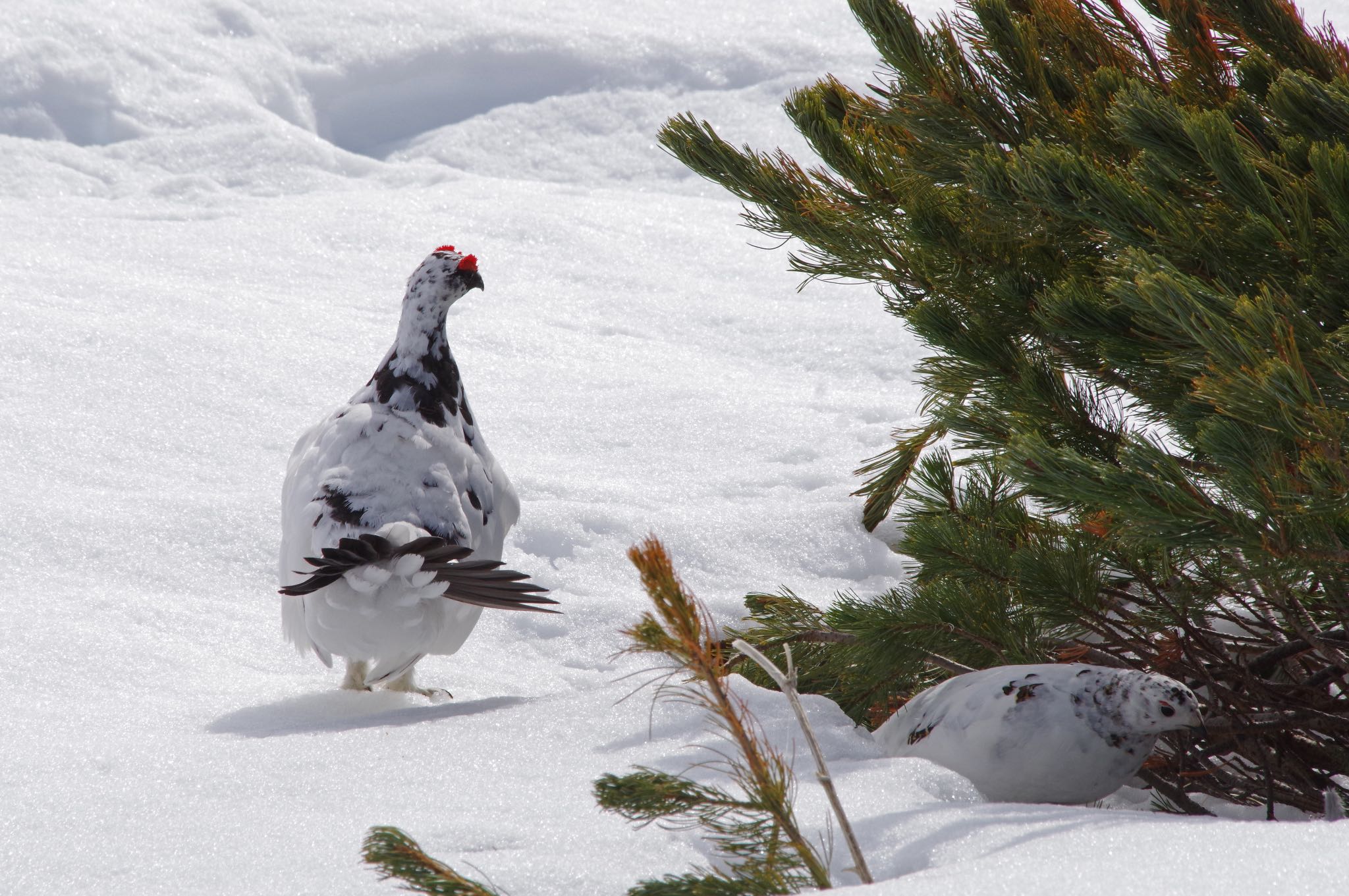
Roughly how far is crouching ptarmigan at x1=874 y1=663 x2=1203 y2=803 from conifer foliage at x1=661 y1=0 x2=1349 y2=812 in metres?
0.20

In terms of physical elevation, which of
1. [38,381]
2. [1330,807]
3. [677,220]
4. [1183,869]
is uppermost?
[677,220]

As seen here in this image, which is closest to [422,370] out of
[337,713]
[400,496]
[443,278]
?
[443,278]

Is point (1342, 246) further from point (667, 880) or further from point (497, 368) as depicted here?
point (497, 368)

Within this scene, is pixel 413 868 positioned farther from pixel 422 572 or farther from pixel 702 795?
pixel 422 572

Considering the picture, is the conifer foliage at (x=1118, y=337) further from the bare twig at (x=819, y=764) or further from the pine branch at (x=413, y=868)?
the pine branch at (x=413, y=868)

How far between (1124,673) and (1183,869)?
0.77m

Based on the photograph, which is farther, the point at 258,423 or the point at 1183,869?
the point at 258,423

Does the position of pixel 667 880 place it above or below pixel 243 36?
below

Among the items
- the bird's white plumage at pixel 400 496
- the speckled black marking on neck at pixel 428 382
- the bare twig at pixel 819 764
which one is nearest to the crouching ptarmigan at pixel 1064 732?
the bare twig at pixel 819 764

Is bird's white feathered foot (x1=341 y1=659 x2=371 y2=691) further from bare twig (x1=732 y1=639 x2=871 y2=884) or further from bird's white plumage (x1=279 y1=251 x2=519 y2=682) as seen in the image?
bare twig (x1=732 y1=639 x2=871 y2=884)

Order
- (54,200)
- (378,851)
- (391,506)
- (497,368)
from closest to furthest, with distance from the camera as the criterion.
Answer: (378,851), (391,506), (497,368), (54,200)

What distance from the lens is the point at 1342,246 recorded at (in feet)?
5.45

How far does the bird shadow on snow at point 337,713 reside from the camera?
226 cm

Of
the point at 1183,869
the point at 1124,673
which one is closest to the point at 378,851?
the point at 1183,869
